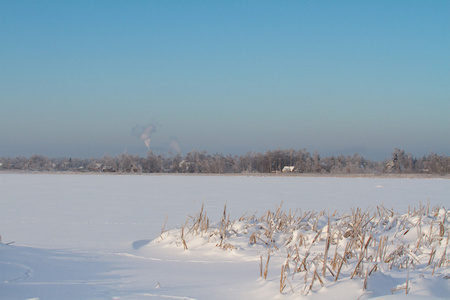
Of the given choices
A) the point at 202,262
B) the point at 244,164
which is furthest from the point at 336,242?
the point at 244,164

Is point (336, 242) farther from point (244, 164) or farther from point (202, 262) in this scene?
point (244, 164)

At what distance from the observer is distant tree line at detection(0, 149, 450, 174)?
1154 inches

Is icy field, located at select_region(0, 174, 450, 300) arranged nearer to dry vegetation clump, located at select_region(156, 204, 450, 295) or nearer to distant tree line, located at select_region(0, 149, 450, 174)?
dry vegetation clump, located at select_region(156, 204, 450, 295)

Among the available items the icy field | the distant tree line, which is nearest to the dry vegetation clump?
the icy field

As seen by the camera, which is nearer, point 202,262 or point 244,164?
point 202,262

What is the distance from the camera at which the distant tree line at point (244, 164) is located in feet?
96.2

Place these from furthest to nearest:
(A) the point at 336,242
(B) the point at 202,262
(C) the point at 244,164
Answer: (C) the point at 244,164, (A) the point at 336,242, (B) the point at 202,262

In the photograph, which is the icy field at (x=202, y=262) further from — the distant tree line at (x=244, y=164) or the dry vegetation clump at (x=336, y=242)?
the distant tree line at (x=244, y=164)

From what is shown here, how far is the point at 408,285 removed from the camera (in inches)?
95.4

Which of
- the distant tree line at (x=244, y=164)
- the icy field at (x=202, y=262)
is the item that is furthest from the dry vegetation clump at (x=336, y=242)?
the distant tree line at (x=244, y=164)

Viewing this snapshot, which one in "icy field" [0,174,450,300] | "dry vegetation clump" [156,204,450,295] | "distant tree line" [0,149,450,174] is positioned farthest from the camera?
"distant tree line" [0,149,450,174]

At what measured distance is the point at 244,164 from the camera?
32.1m

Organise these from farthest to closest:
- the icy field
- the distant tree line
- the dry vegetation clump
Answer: the distant tree line, the dry vegetation clump, the icy field

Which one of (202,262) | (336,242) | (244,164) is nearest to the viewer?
(202,262)
